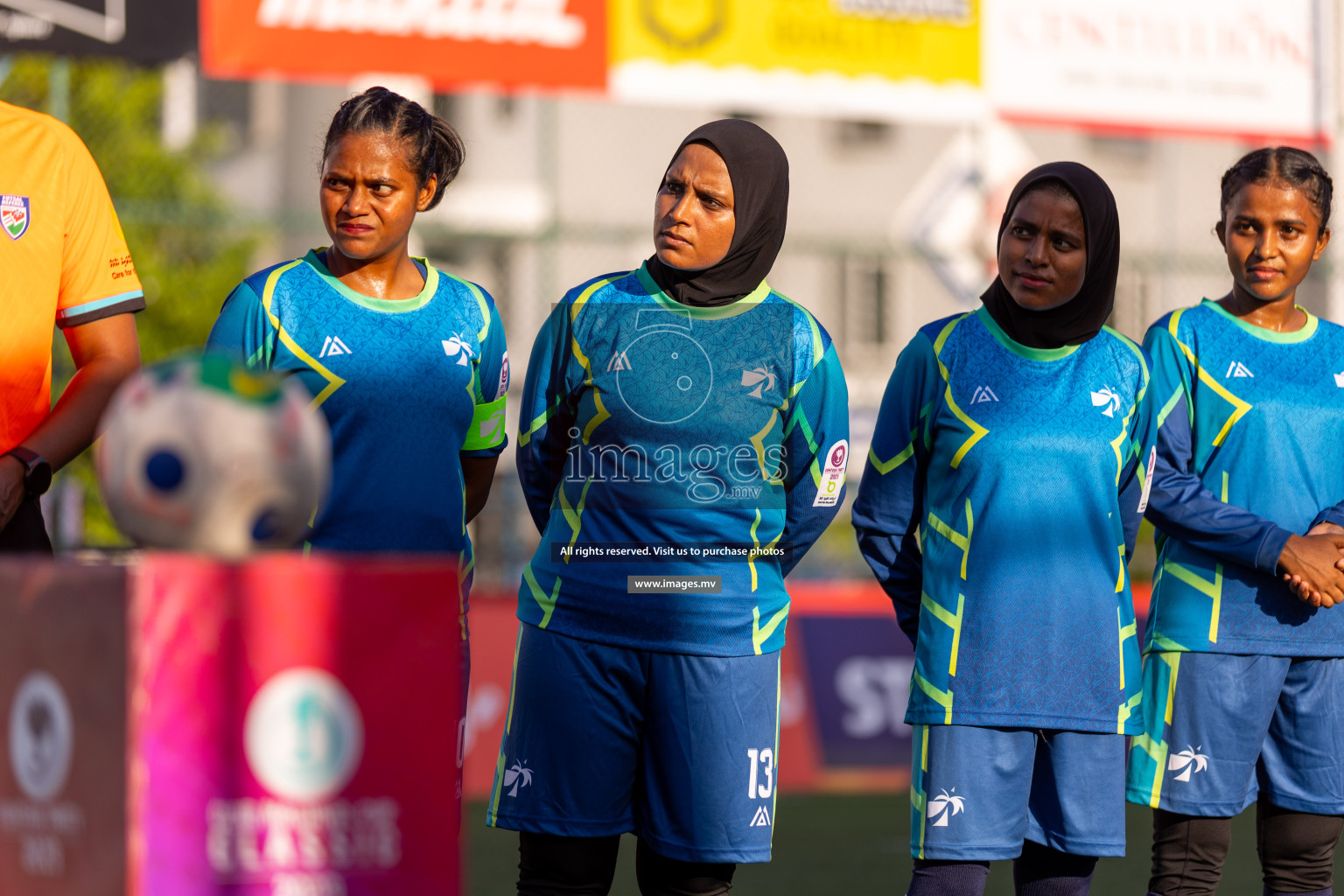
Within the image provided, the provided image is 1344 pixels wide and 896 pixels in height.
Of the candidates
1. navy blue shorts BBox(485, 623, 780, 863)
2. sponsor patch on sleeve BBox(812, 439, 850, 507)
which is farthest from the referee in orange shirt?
sponsor patch on sleeve BBox(812, 439, 850, 507)

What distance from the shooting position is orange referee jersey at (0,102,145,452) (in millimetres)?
2902

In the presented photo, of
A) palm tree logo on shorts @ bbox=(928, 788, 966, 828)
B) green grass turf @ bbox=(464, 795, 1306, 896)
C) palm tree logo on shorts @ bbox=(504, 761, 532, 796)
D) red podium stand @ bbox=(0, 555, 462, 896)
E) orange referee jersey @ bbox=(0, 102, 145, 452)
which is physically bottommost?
green grass turf @ bbox=(464, 795, 1306, 896)

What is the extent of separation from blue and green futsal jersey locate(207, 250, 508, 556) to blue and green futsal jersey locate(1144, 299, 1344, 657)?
67.0 inches

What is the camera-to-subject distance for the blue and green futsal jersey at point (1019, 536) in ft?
10.8

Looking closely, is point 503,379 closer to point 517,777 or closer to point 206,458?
point 517,777

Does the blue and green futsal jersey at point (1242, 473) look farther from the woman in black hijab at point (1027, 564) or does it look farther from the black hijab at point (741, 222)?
the black hijab at point (741, 222)

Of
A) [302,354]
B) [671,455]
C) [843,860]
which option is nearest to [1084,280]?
[671,455]

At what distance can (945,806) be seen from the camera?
129 inches

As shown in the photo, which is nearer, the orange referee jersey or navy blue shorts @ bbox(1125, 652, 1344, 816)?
the orange referee jersey

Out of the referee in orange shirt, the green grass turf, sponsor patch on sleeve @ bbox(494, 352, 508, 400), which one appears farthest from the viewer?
the green grass turf

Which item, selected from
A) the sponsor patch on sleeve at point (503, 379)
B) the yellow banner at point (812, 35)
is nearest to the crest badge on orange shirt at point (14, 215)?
the sponsor patch on sleeve at point (503, 379)

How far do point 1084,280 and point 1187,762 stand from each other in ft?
3.99

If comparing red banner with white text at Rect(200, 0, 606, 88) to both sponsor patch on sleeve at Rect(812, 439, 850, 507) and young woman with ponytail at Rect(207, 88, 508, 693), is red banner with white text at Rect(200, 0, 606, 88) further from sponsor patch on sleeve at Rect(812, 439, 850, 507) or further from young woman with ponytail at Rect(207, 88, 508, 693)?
sponsor patch on sleeve at Rect(812, 439, 850, 507)

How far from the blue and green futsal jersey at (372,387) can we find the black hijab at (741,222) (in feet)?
1.59
